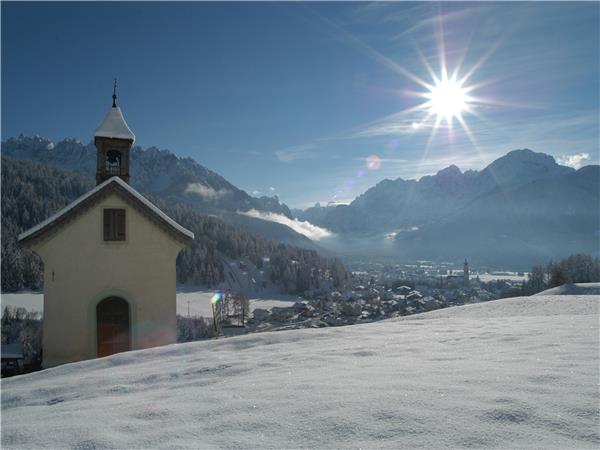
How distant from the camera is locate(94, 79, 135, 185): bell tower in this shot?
54.2 ft

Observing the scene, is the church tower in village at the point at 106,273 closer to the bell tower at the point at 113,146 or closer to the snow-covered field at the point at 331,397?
the bell tower at the point at 113,146

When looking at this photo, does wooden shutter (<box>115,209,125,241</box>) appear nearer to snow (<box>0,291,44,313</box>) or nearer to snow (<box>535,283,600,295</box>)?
snow (<box>535,283,600,295</box>)

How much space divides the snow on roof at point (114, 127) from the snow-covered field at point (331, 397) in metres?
11.4

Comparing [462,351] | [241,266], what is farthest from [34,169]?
[462,351]

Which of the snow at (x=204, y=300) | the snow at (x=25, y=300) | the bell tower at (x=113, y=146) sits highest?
the bell tower at (x=113, y=146)

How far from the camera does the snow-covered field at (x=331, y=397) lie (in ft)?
11.5

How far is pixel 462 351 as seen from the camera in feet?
22.6

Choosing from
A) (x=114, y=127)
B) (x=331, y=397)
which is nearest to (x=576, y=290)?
(x=331, y=397)

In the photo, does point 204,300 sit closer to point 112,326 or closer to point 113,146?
point 113,146

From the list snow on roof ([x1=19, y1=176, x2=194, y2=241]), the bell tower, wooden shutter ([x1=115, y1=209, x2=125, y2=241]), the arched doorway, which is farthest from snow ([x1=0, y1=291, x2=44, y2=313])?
wooden shutter ([x1=115, y1=209, x2=125, y2=241])

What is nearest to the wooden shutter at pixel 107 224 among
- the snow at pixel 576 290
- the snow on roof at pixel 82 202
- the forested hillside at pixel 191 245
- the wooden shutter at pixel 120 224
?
the wooden shutter at pixel 120 224

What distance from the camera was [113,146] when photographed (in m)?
16.7

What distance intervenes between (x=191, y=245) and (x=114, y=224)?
119 meters

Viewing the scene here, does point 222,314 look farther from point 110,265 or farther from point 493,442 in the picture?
point 493,442
